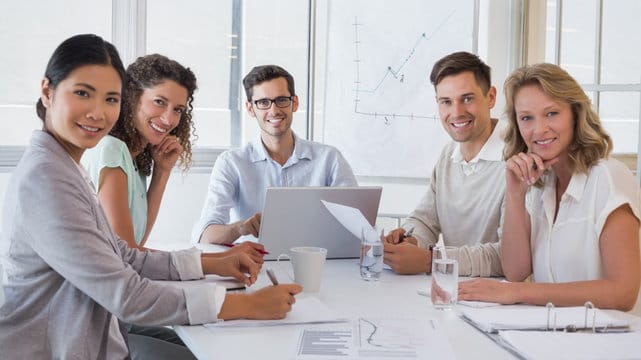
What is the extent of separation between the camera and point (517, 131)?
193cm

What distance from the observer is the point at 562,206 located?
1.75m

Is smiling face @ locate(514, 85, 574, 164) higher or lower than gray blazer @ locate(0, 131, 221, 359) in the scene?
higher

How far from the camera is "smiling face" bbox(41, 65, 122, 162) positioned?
1408mm

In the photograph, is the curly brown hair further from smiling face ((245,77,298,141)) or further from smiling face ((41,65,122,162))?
smiling face ((41,65,122,162))

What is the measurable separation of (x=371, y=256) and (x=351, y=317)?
0.41 m

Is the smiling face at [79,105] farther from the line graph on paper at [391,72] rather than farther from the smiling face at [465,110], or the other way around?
the line graph on paper at [391,72]

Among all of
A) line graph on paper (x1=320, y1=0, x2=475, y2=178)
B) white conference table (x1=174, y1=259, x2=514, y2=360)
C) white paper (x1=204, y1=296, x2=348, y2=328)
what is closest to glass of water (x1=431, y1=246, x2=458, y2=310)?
white conference table (x1=174, y1=259, x2=514, y2=360)

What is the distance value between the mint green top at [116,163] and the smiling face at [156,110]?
0.14 metres

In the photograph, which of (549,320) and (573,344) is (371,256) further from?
(573,344)

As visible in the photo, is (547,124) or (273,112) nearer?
(547,124)

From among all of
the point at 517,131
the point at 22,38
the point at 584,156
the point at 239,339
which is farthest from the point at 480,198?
the point at 22,38

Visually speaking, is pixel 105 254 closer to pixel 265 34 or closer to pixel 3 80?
pixel 3 80

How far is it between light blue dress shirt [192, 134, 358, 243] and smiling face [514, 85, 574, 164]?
1.11 metres

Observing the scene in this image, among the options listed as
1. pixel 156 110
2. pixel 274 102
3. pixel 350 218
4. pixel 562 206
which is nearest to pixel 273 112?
pixel 274 102
